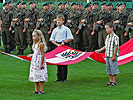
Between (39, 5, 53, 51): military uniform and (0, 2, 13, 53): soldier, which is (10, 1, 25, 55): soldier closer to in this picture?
(0, 2, 13, 53): soldier

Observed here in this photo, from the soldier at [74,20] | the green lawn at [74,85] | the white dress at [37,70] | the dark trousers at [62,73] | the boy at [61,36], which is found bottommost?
the green lawn at [74,85]

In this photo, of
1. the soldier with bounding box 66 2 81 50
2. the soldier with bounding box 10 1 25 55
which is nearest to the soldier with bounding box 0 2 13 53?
the soldier with bounding box 10 1 25 55

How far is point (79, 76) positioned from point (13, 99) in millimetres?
3726

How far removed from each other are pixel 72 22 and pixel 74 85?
7339 mm

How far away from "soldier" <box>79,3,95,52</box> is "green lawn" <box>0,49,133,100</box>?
10.4ft

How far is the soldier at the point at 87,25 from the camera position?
1742 centimetres

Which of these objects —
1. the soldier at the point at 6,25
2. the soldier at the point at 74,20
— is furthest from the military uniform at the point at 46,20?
the soldier at the point at 6,25

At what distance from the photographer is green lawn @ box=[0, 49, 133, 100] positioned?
30.0 ft

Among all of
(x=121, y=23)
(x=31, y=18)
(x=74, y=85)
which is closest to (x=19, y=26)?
(x=31, y=18)

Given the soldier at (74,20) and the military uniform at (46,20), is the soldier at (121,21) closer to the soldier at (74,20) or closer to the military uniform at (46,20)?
the soldier at (74,20)

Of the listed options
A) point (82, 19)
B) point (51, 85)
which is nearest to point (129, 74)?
point (51, 85)

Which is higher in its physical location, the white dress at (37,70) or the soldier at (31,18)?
the soldier at (31,18)

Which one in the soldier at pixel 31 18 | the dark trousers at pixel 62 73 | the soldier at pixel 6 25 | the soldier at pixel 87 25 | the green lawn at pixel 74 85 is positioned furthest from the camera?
the soldier at pixel 6 25

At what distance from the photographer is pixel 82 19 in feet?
57.8
